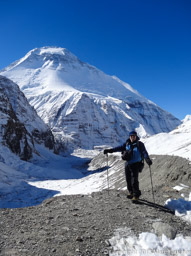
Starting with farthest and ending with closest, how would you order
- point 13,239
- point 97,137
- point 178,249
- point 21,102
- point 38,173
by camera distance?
point 97,137, point 21,102, point 38,173, point 13,239, point 178,249

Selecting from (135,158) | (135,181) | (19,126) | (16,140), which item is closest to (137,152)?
(135,158)

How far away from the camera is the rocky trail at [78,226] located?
14.2 ft

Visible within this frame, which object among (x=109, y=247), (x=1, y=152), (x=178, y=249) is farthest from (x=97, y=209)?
(x=1, y=152)

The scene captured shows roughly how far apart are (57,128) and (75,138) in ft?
66.3

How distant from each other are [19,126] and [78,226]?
85.2 m

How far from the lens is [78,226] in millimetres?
5367

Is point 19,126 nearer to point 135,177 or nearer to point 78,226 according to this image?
point 135,177

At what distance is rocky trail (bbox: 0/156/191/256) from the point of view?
434cm

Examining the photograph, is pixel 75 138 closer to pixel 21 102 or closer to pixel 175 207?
pixel 21 102

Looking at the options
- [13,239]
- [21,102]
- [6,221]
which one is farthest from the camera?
[21,102]

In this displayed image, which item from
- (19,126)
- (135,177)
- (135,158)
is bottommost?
(135,177)

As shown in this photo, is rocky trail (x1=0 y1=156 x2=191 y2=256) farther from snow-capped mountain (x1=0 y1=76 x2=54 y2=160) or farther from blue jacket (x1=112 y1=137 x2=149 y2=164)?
snow-capped mountain (x1=0 y1=76 x2=54 y2=160)

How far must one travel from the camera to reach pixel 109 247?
14.3 feet

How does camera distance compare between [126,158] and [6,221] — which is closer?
[6,221]
